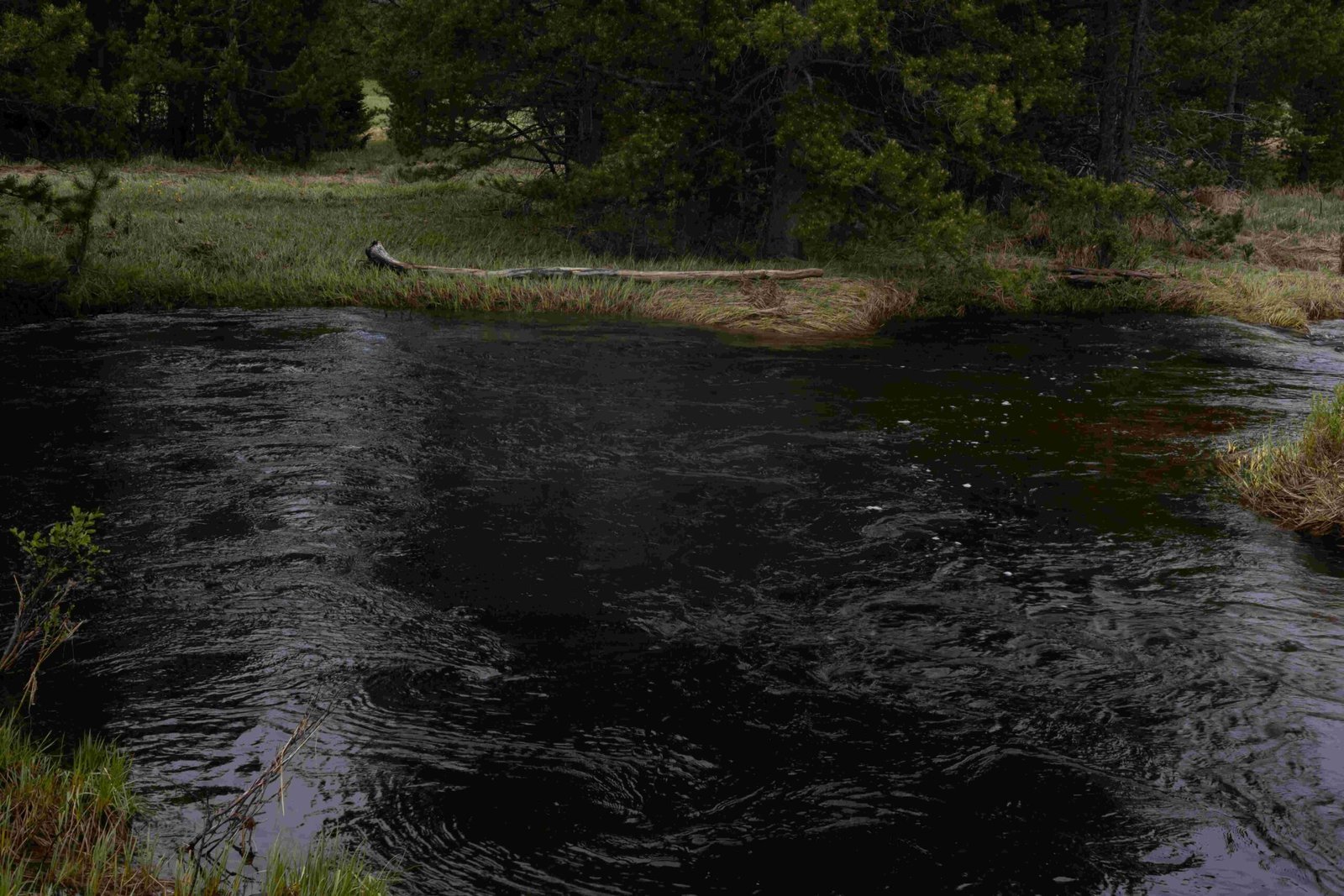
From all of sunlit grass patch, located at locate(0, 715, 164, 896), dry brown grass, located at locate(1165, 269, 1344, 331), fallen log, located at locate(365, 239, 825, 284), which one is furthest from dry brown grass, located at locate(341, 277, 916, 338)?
sunlit grass patch, located at locate(0, 715, 164, 896)

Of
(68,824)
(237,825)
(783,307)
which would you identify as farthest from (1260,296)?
(68,824)

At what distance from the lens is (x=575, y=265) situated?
67.4ft

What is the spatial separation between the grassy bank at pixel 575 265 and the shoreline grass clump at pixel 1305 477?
8574 millimetres

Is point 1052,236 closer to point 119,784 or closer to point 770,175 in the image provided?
point 770,175

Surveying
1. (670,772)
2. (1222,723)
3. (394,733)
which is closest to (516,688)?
(394,733)

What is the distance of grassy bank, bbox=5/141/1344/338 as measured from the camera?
18203 millimetres

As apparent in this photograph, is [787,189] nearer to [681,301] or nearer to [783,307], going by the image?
[783,307]

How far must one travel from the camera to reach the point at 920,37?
20828 mm

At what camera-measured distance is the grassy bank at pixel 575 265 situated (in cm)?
1820

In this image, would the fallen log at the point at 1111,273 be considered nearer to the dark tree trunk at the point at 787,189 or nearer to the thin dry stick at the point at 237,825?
the dark tree trunk at the point at 787,189

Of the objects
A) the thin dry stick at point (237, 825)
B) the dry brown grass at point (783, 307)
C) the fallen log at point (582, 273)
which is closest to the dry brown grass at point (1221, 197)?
the dry brown grass at point (783, 307)

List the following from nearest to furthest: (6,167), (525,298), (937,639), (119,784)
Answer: (119,784) < (937,639) < (525,298) < (6,167)

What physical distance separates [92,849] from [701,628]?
12.2 feet

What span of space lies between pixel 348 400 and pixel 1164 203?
1442cm
